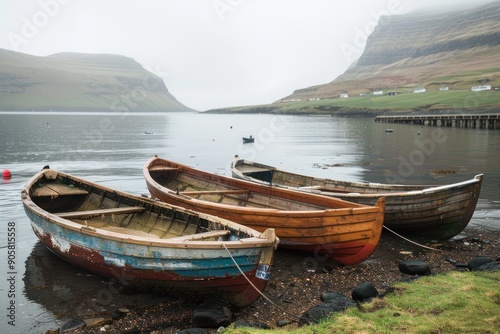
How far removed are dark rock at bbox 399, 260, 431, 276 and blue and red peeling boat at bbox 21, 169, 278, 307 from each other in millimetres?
4447

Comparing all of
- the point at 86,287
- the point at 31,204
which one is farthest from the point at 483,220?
the point at 31,204

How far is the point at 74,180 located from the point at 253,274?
9.47 meters

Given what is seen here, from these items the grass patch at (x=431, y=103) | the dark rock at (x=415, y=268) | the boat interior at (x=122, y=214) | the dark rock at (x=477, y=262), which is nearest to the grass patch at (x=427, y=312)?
the dark rock at (x=415, y=268)

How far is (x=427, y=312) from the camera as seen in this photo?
27.6 ft

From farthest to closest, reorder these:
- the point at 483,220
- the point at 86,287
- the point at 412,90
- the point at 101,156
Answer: the point at 412,90 < the point at 101,156 < the point at 483,220 < the point at 86,287

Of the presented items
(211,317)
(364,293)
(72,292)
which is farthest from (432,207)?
(72,292)

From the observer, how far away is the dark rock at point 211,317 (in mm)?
8648

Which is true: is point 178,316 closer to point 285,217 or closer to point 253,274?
point 253,274

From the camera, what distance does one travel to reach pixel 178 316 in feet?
30.2

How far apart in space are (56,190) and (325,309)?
1057 centimetres

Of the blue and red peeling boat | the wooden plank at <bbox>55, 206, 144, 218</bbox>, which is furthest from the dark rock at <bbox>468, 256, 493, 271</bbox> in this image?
the wooden plank at <bbox>55, 206, 144, 218</bbox>

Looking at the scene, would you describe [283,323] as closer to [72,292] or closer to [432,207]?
[72,292]

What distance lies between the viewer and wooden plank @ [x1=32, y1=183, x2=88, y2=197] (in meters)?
14.6

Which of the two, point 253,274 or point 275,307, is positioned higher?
point 253,274
